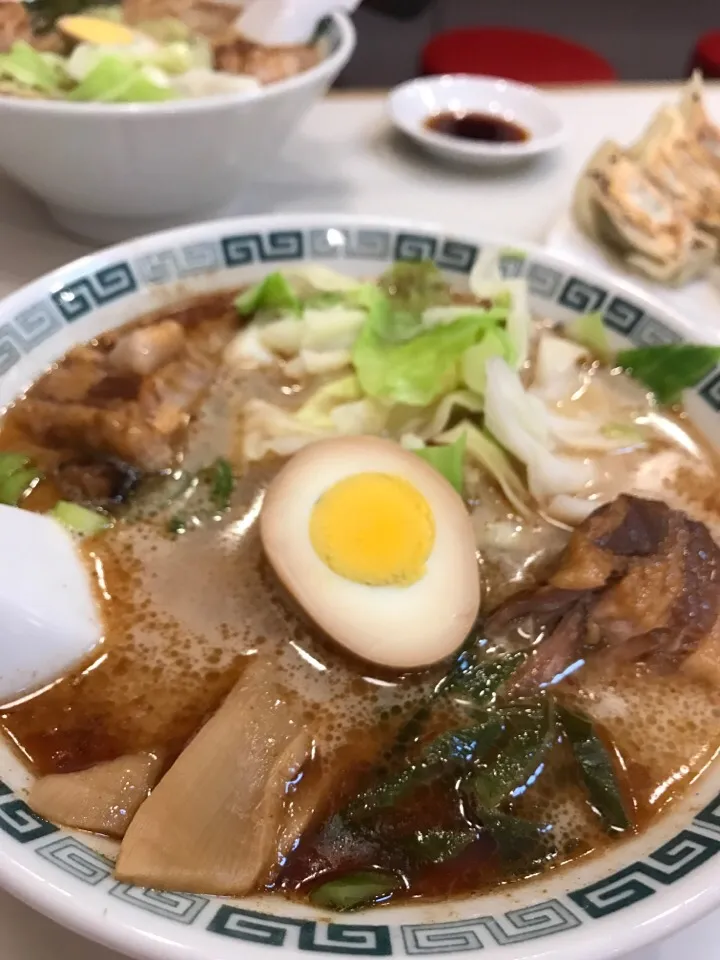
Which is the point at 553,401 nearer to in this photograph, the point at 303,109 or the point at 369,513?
the point at 369,513

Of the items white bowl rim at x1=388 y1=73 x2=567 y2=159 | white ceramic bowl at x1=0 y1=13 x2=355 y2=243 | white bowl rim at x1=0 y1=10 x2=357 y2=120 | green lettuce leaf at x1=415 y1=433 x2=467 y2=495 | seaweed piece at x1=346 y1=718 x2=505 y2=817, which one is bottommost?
seaweed piece at x1=346 y1=718 x2=505 y2=817

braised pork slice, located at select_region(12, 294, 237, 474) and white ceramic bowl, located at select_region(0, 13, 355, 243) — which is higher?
white ceramic bowl, located at select_region(0, 13, 355, 243)

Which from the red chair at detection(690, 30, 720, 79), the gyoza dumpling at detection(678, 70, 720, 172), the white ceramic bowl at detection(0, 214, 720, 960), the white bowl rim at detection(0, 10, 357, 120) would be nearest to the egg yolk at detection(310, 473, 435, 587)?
the white ceramic bowl at detection(0, 214, 720, 960)

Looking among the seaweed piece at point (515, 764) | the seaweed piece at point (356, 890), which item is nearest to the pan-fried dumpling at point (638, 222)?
the seaweed piece at point (515, 764)

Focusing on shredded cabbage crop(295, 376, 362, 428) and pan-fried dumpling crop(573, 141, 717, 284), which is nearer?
shredded cabbage crop(295, 376, 362, 428)

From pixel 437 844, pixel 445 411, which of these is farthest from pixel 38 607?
pixel 445 411

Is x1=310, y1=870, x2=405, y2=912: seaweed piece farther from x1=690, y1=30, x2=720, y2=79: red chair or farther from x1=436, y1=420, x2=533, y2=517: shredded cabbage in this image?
x1=690, y1=30, x2=720, y2=79: red chair
